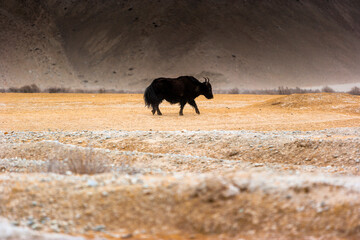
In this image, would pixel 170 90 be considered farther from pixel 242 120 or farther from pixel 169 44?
pixel 169 44

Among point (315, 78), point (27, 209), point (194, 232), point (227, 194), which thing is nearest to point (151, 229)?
point (194, 232)

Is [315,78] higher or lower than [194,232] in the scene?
higher

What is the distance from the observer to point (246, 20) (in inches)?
Result: 2603

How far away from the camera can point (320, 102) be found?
23344 millimetres

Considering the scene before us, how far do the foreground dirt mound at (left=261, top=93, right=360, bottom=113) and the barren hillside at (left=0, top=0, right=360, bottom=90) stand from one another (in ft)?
110

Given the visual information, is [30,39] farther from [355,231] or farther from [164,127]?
[355,231]

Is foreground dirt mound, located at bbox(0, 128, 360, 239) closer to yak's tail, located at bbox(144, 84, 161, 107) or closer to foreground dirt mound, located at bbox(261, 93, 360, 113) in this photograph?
yak's tail, located at bbox(144, 84, 161, 107)

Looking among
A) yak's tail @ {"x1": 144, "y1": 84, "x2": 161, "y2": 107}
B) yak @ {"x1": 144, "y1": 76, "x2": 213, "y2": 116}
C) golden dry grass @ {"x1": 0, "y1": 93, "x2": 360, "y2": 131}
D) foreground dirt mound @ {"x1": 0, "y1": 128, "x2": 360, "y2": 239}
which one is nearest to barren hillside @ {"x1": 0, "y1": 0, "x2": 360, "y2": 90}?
golden dry grass @ {"x1": 0, "y1": 93, "x2": 360, "y2": 131}

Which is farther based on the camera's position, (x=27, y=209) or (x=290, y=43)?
(x=290, y=43)

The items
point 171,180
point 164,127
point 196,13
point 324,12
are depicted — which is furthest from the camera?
point 324,12

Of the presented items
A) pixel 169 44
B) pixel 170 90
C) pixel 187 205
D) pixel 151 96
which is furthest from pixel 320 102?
pixel 169 44

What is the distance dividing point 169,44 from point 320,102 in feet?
140

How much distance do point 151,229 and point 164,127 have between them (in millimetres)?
11187

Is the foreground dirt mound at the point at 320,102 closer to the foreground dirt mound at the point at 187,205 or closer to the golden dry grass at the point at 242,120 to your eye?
the golden dry grass at the point at 242,120
